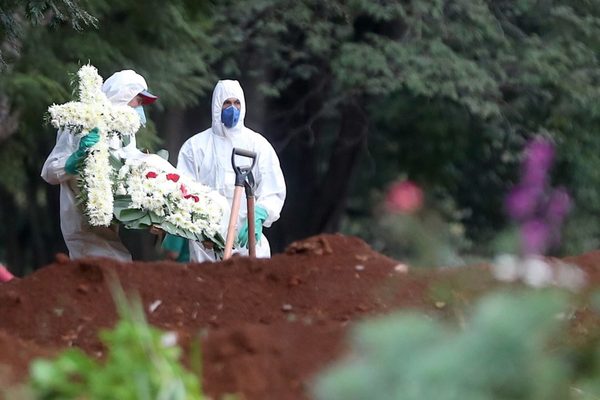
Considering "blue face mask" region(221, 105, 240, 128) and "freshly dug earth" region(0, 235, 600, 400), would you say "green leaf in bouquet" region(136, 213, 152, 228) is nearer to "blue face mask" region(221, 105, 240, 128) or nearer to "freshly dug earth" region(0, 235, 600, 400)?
"freshly dug earth" region(0, 235, 600, 400)

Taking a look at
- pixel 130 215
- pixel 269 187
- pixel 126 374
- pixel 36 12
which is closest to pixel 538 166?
pixel 126 374

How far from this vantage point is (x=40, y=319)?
666 centimetres

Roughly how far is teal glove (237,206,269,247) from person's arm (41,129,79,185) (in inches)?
47.5

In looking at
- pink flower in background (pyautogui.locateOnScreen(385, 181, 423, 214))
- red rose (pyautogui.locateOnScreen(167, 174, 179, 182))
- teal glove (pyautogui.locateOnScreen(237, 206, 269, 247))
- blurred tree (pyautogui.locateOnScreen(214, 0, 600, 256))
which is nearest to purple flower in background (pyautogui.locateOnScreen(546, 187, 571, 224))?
pink flower in background (pyautogui.locateOnScreen(385, 181, 423, 214))

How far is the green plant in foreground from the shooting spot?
10.7 ft

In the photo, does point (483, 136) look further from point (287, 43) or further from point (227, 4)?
point (227, 4)

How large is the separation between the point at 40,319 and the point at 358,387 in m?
4.23

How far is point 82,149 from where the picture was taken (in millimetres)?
8336

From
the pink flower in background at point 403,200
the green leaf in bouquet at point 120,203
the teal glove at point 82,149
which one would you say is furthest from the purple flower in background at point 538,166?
the green leaf in bouquet at point 120,203

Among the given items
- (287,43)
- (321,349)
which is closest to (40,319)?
(321,349)

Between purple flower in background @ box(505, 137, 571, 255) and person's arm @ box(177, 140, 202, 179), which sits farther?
person's arm @ box(177, 140, 202, 179)

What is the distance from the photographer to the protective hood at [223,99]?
9828 millimetres

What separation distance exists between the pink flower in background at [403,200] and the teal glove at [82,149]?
513cm

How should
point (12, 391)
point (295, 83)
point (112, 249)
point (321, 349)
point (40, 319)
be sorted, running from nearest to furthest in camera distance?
point (12, 391), point (321, 349), point (40, 319), point (112, 249), point (295, 83)
